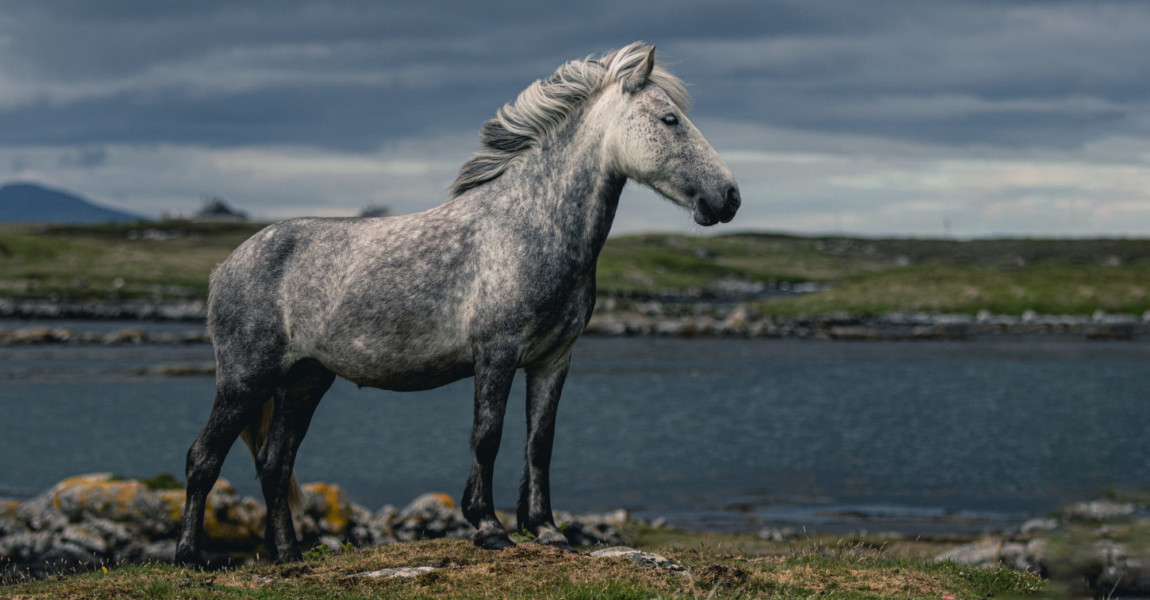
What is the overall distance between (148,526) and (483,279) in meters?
11.4

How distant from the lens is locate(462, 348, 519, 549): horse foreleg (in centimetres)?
770

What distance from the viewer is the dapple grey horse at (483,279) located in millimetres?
7754

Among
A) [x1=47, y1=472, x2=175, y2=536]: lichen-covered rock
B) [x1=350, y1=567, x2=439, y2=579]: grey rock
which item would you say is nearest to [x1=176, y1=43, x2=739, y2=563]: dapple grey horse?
[x1=350, y1=567, x2=439, y2=579]: grey rock

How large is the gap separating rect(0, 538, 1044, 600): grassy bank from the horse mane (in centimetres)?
350

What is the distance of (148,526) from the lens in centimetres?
1598

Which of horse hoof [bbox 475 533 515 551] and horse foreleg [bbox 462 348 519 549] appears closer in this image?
horse foreleg [bbox 462 348 519 549]

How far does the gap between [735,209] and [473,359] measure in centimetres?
265

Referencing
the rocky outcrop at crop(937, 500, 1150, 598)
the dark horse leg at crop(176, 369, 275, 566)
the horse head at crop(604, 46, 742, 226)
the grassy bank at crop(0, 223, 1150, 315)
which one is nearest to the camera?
the horse head at crop(604, 46, 742, 226)

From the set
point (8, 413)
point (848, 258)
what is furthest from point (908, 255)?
point (8, 413)

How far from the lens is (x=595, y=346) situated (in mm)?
64562

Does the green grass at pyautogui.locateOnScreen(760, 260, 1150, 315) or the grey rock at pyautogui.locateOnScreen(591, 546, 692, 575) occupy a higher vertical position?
the green grass at pyautogui.locateOnScreen(760, 260, 1150, 315)

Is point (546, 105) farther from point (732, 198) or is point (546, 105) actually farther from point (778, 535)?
point (778, 535)

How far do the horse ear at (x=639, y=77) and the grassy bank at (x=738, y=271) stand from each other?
243 ft

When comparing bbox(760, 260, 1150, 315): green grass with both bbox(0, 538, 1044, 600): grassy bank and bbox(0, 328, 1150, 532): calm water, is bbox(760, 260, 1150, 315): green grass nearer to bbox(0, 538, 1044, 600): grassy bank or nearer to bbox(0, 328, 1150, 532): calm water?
bbox(0, 328, 1150, 532): calm water
